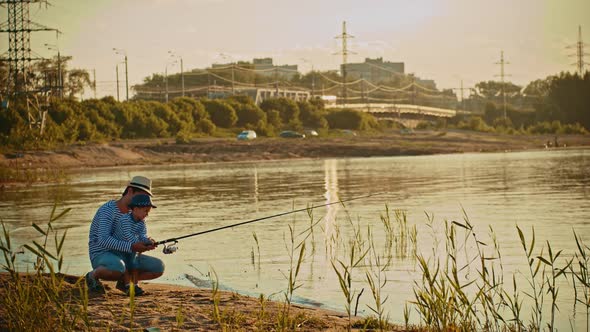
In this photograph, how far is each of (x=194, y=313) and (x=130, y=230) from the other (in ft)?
4.08

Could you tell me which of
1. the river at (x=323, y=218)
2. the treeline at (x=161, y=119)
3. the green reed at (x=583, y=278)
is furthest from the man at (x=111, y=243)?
the treeline at (x=161, y=119)

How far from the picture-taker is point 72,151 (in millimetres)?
53750

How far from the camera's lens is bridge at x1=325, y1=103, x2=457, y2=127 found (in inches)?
5162

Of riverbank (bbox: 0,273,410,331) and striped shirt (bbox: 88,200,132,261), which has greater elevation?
striped shirt (bbox: 88,200,132,261)

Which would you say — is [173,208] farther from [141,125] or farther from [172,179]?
[141,125]

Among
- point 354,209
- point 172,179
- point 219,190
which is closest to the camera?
A: point 354,209

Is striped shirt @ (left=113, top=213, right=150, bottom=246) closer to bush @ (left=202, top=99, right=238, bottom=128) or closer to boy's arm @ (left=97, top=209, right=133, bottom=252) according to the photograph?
boy's arm @ (left=97, top=209, right=133, bottom=252)

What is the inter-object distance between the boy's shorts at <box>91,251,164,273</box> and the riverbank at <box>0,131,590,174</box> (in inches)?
1444

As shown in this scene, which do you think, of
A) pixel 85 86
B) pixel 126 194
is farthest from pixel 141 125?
pixel 126 194

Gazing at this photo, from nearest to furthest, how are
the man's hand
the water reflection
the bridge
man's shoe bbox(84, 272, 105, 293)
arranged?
1. the man's hand
2. man's shoe bbox(84, 272, 105, 293)
3. the water reflection
4. the bridge

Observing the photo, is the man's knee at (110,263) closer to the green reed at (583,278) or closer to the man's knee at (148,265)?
the man's knee at (148,265)

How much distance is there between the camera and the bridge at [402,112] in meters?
131

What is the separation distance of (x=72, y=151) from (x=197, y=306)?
152ft

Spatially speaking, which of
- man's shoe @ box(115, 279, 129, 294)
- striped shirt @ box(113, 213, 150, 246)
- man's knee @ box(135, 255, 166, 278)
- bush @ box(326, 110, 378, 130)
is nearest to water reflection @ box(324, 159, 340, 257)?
man's knee @ box(135, 255, 166, 278)
